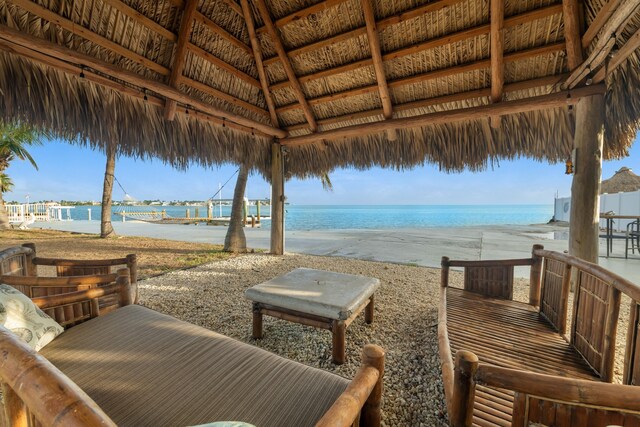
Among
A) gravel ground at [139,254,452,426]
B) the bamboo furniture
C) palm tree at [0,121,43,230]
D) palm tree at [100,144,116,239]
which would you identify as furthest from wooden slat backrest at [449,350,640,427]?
palm tree at [0,121,43,230]

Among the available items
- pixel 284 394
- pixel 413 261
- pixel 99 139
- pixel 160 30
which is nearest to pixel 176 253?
pixel 99 139

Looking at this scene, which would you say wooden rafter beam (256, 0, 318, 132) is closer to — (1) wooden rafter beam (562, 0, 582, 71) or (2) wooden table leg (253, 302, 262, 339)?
(1) wooden rafter beam (562, 0, 582, 71)

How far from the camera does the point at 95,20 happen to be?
7.85ft

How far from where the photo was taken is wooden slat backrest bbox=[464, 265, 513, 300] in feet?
6.97

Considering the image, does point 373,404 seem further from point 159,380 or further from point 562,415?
point 159,380

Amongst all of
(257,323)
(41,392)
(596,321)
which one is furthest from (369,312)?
(41,392)

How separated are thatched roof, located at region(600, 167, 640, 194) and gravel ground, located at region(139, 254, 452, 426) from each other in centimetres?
1156

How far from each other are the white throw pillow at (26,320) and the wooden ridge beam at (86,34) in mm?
2282

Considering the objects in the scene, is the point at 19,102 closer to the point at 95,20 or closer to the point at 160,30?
the point at 95,20

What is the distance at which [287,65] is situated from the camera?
11.5 ft

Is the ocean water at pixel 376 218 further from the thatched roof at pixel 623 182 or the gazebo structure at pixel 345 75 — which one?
the thatched roof at pixel 623 182

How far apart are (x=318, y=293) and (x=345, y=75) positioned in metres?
3.02

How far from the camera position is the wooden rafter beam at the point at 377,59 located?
8.93 feet

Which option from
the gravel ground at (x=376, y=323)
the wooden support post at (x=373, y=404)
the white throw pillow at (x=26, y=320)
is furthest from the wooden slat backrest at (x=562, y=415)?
the white throw pillow at (x=26, y=320)
